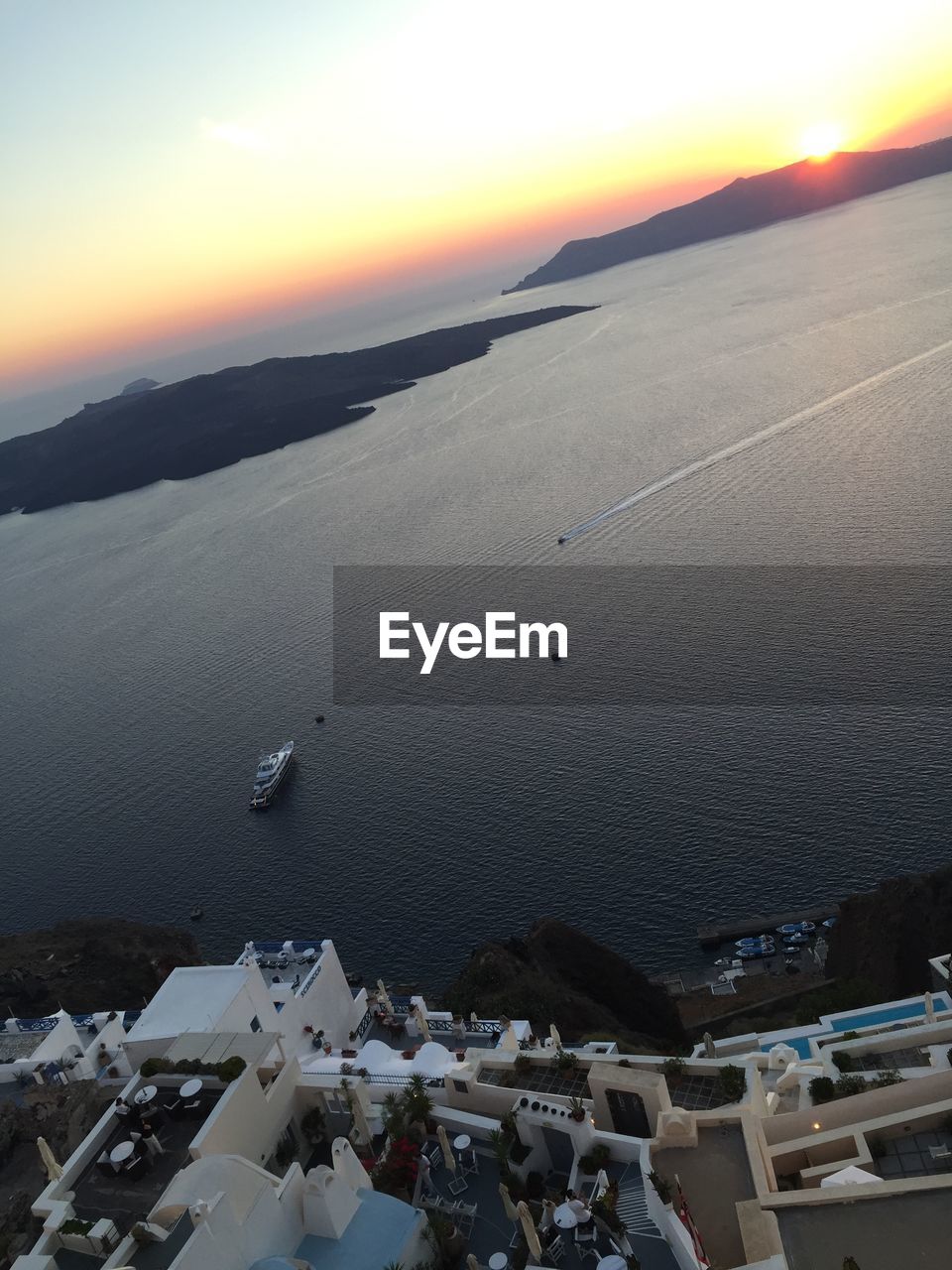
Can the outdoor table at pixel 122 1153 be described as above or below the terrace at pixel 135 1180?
above

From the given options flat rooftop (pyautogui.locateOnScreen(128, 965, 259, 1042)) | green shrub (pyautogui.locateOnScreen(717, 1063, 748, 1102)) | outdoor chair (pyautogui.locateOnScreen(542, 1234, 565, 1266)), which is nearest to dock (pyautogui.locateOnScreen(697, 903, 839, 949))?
green shrub (pyautogui.locateOnScreen(717, 1063, 748, 1102))

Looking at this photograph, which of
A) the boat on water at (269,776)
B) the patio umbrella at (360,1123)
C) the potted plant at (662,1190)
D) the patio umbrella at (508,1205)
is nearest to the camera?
the potted plant at (662,1190)

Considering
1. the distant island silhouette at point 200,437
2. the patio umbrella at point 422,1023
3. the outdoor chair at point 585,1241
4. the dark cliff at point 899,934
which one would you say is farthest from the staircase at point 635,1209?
the distant island silhouette at point 200,437

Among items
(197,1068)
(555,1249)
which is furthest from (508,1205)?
(197,1068)

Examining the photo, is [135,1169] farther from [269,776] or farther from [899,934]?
[269,776]

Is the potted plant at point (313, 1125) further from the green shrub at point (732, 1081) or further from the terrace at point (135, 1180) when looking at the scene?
the green shrub at point (732, 1081)

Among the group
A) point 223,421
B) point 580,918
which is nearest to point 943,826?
point 580,918

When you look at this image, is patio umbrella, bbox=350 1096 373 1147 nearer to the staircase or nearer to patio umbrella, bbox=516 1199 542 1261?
patio umbrella, bbox=516 1199 542 1261
